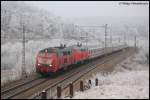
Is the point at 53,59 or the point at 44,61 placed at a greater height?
the point at 53,59

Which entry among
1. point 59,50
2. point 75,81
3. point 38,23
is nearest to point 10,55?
point 59,50

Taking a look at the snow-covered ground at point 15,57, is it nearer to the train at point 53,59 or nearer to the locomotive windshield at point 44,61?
the train at point 53,59

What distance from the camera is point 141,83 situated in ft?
68.9

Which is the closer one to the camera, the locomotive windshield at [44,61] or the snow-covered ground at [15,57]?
the locomotive windshield at [44,61]

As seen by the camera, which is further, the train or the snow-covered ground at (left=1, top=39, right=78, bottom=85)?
the snow-covered ground at (left=1, top=39, right=78, bottom=85)

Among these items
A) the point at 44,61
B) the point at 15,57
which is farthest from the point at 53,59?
the point at 15,57

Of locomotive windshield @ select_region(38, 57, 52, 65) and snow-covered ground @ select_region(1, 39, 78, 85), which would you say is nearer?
locomotive windshield @ select_region(38, 57, 52, 65)

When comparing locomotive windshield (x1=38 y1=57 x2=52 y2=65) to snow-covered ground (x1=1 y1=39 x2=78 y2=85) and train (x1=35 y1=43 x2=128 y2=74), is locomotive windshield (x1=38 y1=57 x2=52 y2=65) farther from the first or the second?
snow-covered ground (x1=1 y1=39 x2=78 y2=85)

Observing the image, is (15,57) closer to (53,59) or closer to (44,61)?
(44,61)

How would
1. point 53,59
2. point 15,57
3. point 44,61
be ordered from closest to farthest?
point 53,59, point 44,61, point 15,57

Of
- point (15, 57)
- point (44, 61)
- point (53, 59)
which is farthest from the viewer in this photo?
point (15, 57)

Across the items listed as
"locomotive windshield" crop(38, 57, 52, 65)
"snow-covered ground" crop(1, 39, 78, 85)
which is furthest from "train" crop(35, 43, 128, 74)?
"snow-covered ground" crop(1, 39, 78, 85)

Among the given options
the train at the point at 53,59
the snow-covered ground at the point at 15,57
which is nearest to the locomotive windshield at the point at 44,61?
the train at the point at 53,59

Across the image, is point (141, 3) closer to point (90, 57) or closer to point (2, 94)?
point (2, 94)
